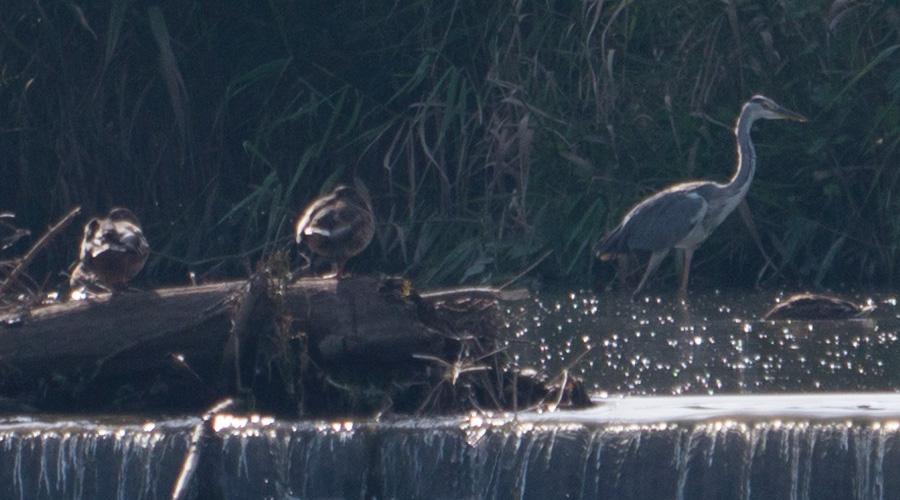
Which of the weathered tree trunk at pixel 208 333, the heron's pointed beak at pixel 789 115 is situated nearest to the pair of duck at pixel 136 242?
the weathered tree trunk at pixel 208 333

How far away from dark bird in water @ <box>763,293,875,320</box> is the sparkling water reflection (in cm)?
9

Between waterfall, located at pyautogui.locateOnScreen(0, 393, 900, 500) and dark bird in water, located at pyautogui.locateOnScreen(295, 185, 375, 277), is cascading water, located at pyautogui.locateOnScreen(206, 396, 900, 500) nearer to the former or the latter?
waterfall, located at pyautogui.locateOnScreen(0, 393, 900, 500)

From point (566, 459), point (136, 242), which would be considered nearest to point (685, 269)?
point (136, 242)

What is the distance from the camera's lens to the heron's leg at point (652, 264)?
11.0 metres

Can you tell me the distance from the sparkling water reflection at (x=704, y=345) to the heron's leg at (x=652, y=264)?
369 mm

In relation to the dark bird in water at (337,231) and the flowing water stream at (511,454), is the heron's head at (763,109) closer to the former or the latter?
the dark bird in water at (337,231)

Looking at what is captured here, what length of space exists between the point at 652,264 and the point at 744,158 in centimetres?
87

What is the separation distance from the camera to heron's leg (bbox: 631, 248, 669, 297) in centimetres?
1097

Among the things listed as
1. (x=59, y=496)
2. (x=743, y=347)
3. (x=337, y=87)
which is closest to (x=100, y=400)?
(x=59, y=496)

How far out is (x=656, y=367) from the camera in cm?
782

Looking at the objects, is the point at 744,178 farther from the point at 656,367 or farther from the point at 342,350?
the point at 342,350

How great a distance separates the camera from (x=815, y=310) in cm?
932

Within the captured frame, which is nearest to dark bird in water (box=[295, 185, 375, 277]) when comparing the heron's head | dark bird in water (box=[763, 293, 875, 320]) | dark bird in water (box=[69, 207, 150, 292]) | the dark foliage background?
dark bird in water (box=[69, 207, 150, 292])

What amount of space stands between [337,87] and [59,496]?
656 cm
